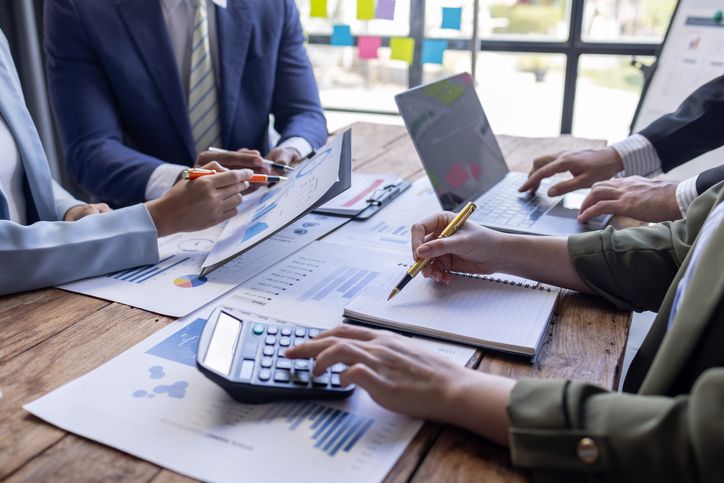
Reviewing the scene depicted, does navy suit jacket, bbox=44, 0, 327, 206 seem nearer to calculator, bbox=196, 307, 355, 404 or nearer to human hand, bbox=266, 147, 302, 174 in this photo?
human hand, bbox=266, 147, 302, 174

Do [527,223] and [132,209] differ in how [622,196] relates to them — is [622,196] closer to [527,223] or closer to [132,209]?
[527,223]

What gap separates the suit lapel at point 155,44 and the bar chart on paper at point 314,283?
2.25 ft

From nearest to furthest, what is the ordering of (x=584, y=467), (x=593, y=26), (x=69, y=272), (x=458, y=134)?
(x=584, y=467) < (x=69, y=272) < (x=458, y=134) < (x=593, y=26)

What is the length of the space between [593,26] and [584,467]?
2.92m

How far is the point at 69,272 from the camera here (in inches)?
40.5

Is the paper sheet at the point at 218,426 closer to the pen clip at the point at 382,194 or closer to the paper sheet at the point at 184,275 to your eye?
the paper sheet at the point at 184,275

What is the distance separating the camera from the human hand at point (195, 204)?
1.15 m

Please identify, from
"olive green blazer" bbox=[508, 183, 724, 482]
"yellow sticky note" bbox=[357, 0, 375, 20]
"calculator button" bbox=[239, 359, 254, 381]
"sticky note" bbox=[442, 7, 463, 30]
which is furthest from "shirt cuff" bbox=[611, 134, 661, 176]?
"sticky note" bbox=[442, 7, 463, 30]

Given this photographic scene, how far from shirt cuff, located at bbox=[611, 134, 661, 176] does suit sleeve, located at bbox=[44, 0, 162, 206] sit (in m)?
1.04

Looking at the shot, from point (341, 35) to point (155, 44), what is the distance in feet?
5.73

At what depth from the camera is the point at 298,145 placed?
1729 mm

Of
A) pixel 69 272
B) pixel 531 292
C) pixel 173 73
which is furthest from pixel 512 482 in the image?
pixel 173 73

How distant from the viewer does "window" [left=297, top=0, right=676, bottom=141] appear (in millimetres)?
3094

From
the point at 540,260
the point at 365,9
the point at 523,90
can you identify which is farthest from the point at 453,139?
the point at 523,90
